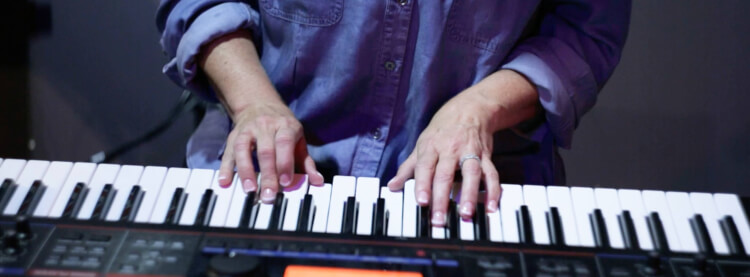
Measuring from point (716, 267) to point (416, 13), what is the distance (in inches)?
23.7

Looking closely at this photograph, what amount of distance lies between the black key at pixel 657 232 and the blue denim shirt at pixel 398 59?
342 mm

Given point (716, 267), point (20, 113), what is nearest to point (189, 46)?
point (716, 267)

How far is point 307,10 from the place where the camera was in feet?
4.08

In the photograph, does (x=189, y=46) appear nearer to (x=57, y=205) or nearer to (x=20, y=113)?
(x=57, y=205)

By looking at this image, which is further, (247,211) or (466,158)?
(466,158)

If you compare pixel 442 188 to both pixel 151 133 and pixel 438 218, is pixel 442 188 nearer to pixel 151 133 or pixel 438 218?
pixel 438 218

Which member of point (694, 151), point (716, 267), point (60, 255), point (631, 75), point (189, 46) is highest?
point (189, 46)

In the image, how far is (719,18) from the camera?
1.90 metres

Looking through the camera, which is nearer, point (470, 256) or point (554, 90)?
point (470, 256)

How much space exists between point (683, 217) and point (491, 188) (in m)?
0.24

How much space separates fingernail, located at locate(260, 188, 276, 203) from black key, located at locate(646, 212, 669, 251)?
18.4 inches

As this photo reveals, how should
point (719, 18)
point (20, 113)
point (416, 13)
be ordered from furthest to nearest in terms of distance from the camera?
1. point (20, 113)
2. point (719, 18)
3. point (416, 13)

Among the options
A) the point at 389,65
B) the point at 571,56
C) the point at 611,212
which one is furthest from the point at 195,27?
the point at 611,212

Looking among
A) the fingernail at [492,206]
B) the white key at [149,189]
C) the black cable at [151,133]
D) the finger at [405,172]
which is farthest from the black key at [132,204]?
the black cable at [151,133]
